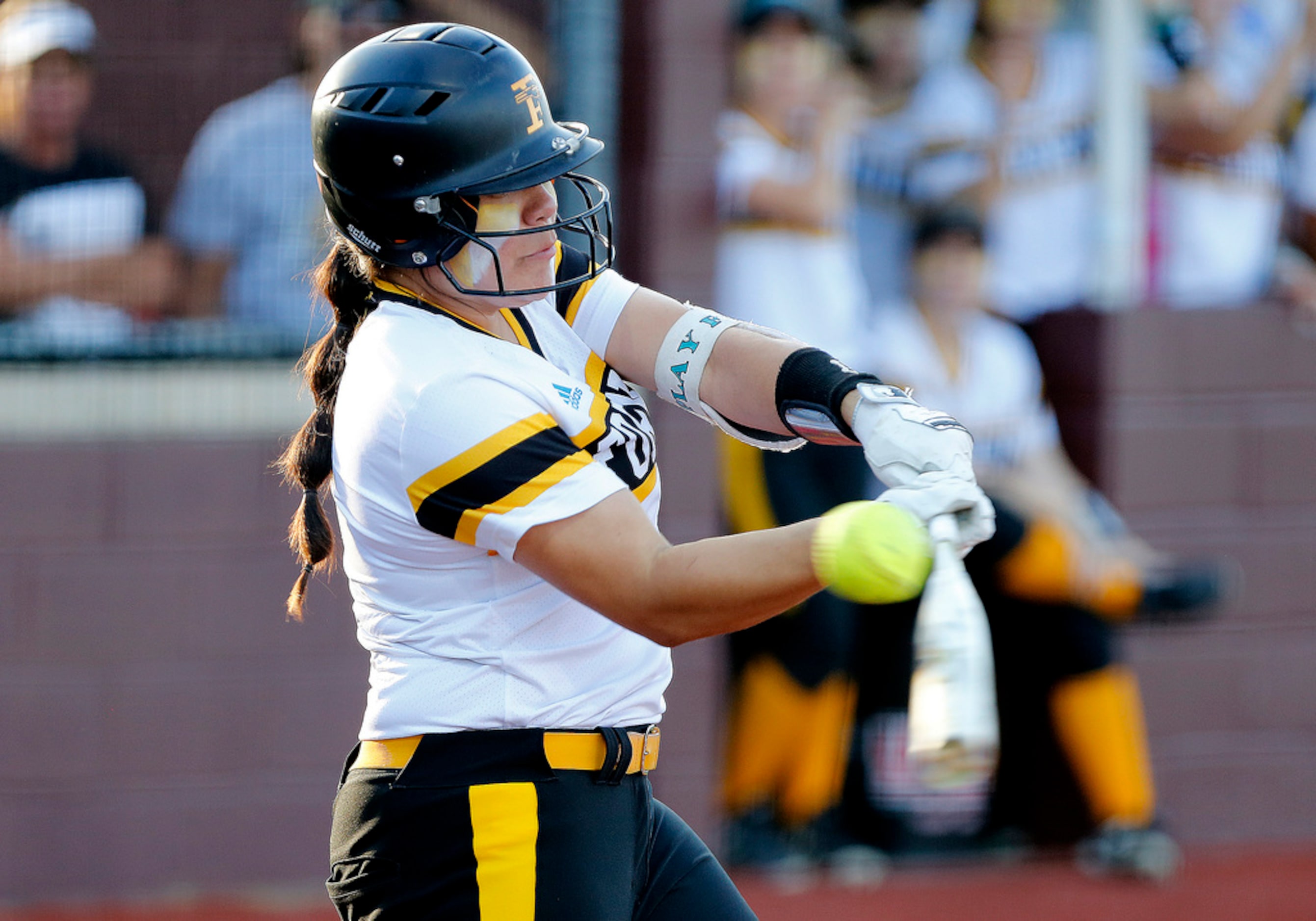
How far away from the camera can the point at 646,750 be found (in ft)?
7.65

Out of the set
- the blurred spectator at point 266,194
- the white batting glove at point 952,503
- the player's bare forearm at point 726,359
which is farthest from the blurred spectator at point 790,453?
the white batting glove at point 952,503

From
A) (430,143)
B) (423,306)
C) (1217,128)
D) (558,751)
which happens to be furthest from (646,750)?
(1217,128)

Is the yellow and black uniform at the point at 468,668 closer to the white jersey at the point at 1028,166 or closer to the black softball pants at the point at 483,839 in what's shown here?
the black softball pants at the point at 483,839

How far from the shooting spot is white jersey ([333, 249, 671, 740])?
2018 millimetres

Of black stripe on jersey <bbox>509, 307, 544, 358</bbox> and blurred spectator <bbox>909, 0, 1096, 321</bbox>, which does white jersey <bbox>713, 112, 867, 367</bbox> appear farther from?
black stripe on jersey <bbox>509, 307, 544, 358</bbox>

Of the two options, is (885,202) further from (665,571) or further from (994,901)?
(665,571)

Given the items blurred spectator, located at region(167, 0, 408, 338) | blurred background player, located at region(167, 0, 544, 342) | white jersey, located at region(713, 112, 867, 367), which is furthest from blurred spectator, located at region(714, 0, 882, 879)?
blurred spectator, located at region(167, 0, 408, 338)

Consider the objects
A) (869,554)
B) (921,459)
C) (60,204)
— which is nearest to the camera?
(869,554)

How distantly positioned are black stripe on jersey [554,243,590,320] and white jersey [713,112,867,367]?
2.31m

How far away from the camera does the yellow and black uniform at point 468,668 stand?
81.7 inches

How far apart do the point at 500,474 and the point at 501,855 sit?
54 centimetres

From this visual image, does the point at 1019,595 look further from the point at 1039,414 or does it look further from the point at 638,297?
the point at 638,297

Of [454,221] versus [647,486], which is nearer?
[454,221]

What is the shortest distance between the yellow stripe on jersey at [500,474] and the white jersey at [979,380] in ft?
9.84
